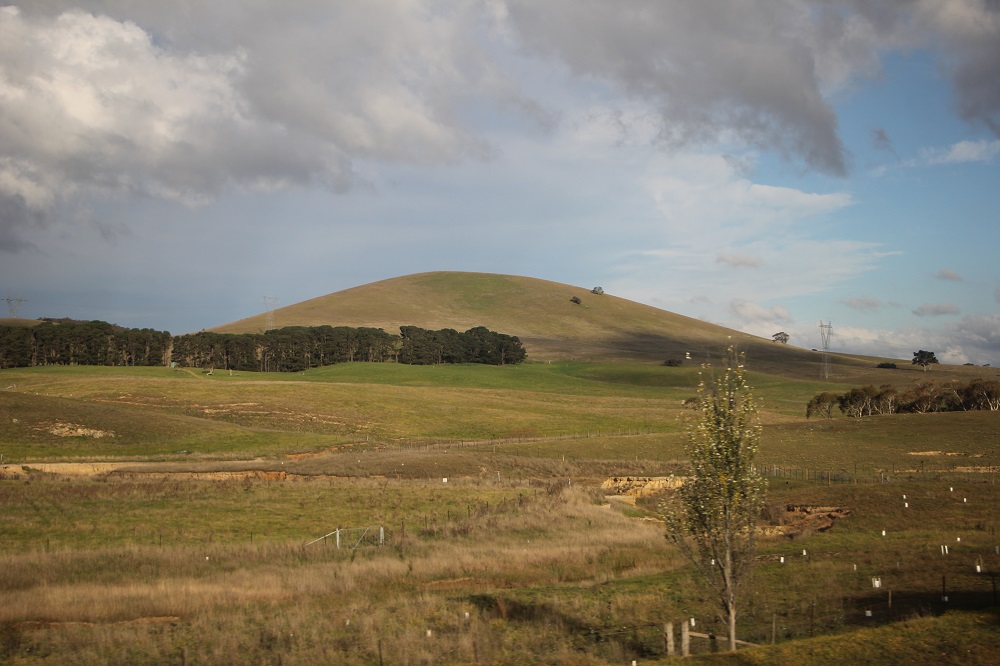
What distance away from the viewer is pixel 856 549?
1247 inches

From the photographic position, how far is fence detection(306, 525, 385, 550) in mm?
34656

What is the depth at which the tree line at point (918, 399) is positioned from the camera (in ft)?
329

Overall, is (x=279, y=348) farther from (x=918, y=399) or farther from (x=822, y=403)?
(x=918, y=399)

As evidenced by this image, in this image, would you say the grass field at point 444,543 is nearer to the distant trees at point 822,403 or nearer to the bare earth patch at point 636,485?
the bare earth patch at point 636,485

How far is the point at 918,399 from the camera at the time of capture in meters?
A: 100

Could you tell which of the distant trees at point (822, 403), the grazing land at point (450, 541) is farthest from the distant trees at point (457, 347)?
the distant trees at point (822, 403)

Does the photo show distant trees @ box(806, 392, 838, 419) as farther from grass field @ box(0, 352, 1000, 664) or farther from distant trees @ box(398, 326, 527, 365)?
distant trees @ box(398, 326, 527, 365)

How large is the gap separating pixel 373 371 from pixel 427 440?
227ft

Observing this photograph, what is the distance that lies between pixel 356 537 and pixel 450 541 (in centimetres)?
479

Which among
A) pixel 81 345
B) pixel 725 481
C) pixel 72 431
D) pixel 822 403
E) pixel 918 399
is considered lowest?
pixel 72 431

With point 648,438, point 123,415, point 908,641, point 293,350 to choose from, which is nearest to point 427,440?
point 648,438

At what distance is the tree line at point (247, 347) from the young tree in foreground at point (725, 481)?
474ft

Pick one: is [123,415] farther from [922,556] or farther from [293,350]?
[293,350]

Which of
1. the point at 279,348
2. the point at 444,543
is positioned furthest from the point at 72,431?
the point at 279,348
